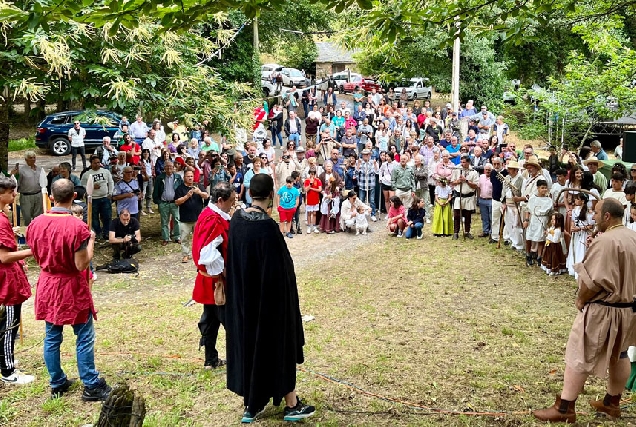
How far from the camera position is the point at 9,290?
580 centimetres

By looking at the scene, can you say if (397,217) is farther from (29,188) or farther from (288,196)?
(29,188)

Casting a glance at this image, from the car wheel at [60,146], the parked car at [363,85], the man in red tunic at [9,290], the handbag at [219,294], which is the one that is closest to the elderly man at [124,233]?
the man in red tunic at [9,290]

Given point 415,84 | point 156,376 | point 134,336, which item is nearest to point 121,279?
point 134,336

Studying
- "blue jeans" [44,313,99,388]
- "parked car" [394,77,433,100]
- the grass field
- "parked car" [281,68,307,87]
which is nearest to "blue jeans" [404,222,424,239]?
the grass field

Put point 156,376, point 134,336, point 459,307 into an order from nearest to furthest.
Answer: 1. point 156,376
2. point 134,336
3. point 459,307

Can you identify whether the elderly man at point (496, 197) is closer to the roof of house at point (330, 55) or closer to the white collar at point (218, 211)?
→ the white collar at point (218, 211)

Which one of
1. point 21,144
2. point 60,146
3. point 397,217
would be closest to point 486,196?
point 397,217

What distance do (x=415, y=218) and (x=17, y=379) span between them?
9.35 meters

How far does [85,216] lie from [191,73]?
3768mm

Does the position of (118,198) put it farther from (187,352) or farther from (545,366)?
(545,366)

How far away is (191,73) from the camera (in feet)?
43.0

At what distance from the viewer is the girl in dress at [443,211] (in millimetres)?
13883

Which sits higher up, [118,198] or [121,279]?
[118,198]

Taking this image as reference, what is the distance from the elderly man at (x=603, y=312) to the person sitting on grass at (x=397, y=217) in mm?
9005
